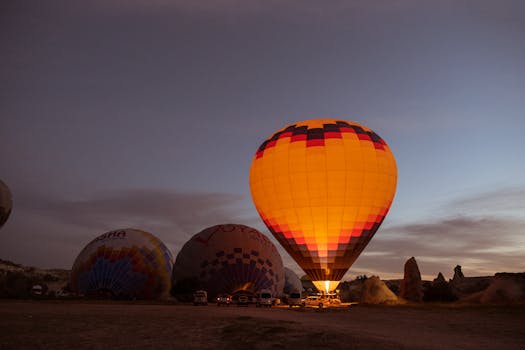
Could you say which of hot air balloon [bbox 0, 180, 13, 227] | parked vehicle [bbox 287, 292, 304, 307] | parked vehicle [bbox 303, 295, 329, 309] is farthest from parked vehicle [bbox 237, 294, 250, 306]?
hot air balloon [bbox 0, 180, 13, 227]

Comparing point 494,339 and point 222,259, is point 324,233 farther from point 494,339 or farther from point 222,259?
point 494,339

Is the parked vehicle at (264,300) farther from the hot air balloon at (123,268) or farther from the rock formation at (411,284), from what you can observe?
the rock formation at (411,284)

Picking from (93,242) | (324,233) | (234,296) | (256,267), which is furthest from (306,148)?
(93,242)

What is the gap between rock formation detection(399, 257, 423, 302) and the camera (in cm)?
3812

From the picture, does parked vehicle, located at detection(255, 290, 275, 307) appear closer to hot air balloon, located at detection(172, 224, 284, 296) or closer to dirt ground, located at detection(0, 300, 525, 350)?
hot air balloon, located at detection(172, 224, 284, 296)

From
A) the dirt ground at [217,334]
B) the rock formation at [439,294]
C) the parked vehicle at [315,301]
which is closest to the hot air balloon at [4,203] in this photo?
the dirt ground at [217,334]

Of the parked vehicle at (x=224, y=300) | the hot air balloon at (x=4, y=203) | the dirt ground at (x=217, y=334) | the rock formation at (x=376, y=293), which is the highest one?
the hot air balloon at (x=4, y=203)

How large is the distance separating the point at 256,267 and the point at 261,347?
81.8ft

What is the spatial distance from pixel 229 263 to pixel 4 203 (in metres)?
20.4

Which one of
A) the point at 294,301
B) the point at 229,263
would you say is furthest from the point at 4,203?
the point at 294,301

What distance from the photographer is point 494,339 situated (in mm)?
14133

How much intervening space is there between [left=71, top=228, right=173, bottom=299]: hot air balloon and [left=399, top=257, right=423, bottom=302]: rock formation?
21.0 meters

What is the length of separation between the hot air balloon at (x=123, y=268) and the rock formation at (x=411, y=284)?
20965mm

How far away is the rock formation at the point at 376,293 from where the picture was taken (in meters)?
37.3
